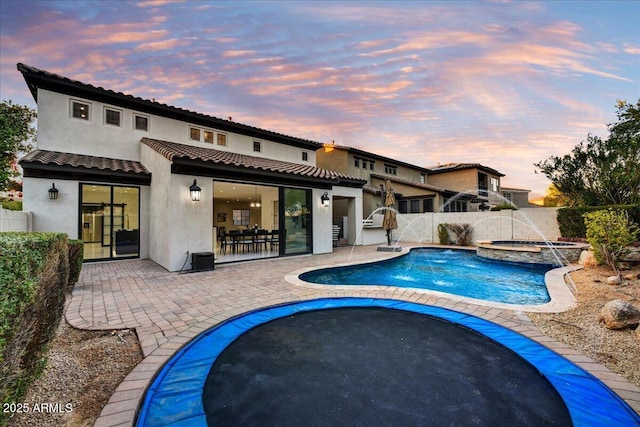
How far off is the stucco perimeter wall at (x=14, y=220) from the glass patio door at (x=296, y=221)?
7.21 m

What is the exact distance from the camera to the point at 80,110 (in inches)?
367

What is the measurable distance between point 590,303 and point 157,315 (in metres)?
7.50

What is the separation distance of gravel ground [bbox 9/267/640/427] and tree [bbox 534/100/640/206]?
39.2 feet

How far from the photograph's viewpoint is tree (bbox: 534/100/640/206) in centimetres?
1207

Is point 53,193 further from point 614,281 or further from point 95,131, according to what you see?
point 614,281

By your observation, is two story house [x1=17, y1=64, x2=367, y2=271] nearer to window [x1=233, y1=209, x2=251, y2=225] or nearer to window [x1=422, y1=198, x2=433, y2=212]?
window [x1=233, y1=209, x2=251, y2=225]

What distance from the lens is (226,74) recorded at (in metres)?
12.2

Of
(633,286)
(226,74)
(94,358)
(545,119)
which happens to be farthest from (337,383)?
(545,119)

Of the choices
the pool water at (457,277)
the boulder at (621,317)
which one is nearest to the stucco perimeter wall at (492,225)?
the pool water at (457,277)

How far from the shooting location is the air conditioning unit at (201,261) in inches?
309

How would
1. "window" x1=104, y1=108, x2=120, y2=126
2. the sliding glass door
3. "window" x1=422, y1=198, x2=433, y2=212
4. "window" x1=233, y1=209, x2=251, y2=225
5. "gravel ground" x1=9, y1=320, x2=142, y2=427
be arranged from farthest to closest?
"window" x1=422, y1=198, x2=433, y2=212 < "window" x1=233, y1=209, x2=251, y2=225 < "window" x1=104, y1=108, x2=120, y2=126 < the sliding glass door < "gravel ground" x1=9, y1=320, x2=142, y2=427

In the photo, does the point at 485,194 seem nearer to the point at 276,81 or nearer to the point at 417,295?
the point at 276,81

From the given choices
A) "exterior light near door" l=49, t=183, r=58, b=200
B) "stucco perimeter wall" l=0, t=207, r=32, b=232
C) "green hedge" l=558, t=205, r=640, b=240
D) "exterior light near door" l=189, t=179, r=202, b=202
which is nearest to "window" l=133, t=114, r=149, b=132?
"exterior light near door" l=49, t=183, r=58, b=200

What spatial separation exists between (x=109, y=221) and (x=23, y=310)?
9.76 m
